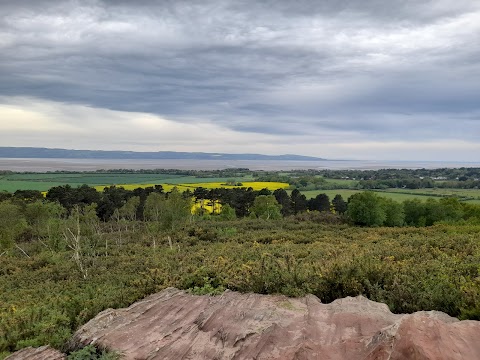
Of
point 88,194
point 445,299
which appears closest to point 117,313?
point 445,299

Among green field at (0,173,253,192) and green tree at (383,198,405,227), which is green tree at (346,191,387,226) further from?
green field at (0,173,253,192)

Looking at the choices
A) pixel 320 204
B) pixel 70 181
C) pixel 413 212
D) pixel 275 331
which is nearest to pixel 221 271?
pixel 275 331

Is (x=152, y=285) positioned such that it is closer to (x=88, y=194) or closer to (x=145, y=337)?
(x=145, y=337)

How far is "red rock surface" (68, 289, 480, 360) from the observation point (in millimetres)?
5625

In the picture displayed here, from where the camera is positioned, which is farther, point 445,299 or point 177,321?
point 177,321

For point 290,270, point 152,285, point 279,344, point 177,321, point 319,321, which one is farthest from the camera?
point 152,285

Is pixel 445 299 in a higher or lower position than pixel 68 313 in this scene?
higher

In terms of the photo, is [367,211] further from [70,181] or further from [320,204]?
[70,181]

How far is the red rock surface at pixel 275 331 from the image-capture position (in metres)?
5.62

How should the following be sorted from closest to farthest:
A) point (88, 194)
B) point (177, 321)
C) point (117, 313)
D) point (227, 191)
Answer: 1. point (177, 321)
2. point (117, 313)
3. point (88, 194)
4. point (227, 191)

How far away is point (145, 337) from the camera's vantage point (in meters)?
7.87

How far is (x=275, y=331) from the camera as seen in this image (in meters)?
7.12

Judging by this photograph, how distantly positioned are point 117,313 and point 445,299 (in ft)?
25.4

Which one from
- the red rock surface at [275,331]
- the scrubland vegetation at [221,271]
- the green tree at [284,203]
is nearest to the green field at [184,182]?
the green tree at [284,203]
